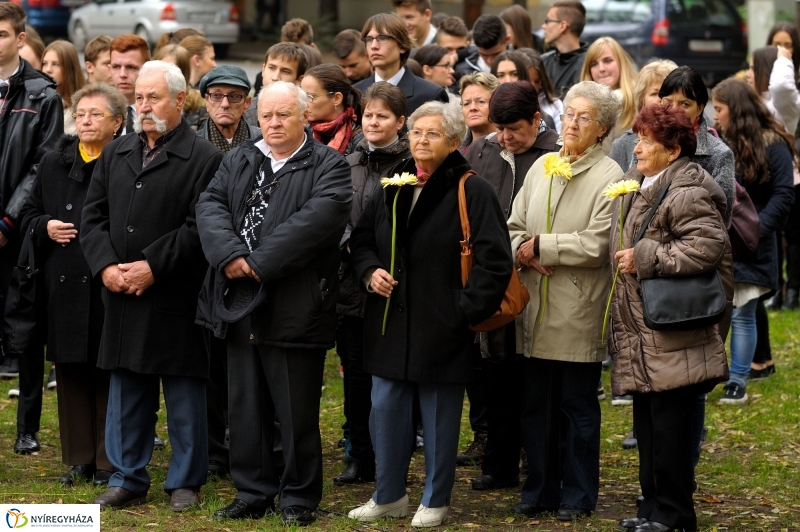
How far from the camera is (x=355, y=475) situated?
6645mm

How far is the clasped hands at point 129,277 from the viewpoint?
5918 mm

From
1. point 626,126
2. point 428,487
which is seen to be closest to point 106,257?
point 428,487

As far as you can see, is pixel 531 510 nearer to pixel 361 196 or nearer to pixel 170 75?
pixel 361 196

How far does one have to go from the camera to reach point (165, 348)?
6.00 meters

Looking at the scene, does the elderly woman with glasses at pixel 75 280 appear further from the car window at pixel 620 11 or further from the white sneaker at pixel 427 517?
the car window at pixel 620 11

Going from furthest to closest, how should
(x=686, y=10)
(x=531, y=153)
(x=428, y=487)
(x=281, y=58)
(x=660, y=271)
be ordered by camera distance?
(x=686, y=10) → (x=281, y=58) → (x=531, y=153) → (x=428, y=487) → (x=660, y=271)

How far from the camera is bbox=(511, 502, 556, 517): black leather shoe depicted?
19.8ft

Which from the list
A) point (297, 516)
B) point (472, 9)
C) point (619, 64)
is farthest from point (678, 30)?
point (297, 516)

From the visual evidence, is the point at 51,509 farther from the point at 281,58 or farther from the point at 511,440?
the point at 281,58

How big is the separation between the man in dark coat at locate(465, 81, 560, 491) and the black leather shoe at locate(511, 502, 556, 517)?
47 centimetres

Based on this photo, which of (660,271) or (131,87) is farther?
(131,87)

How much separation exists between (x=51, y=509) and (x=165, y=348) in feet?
4.01

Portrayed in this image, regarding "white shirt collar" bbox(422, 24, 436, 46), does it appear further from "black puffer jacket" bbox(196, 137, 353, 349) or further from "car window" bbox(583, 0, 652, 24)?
"car window" bbox(583, 0, 652, 24)
